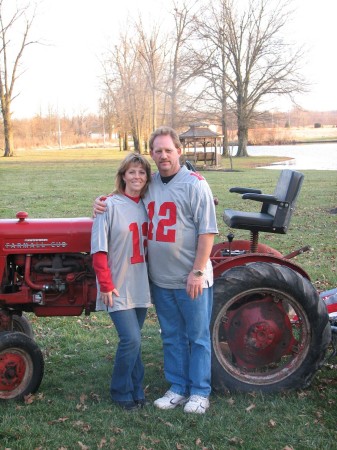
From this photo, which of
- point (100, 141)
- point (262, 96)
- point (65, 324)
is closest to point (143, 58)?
point (262, 96)

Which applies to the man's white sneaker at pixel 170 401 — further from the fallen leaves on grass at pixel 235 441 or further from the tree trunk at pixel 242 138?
the tree trunk at pixel 242 138

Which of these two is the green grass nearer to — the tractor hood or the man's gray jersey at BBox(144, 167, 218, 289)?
the man's gray jersey at BBox(144, 167, 218, 289)

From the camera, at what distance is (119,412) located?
350 cm

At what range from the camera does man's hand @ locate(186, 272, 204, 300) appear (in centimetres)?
334

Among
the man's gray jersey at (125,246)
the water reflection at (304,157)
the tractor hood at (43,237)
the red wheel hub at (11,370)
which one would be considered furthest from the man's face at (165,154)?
the water reflection at (304,157)

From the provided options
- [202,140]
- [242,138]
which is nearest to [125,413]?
[202,140]

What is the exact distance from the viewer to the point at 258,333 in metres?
3.83

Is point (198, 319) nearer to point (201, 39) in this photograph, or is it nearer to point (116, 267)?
point (116, 267)

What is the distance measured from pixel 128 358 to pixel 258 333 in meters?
0.94

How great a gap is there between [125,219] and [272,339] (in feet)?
4.51

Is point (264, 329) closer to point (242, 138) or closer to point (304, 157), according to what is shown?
point (304, 157)

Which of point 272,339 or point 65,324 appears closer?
point 272,339

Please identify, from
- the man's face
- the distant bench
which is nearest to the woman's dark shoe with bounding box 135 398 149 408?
the man's face

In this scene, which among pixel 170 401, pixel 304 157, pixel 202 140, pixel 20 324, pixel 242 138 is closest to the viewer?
pixel 170 401
